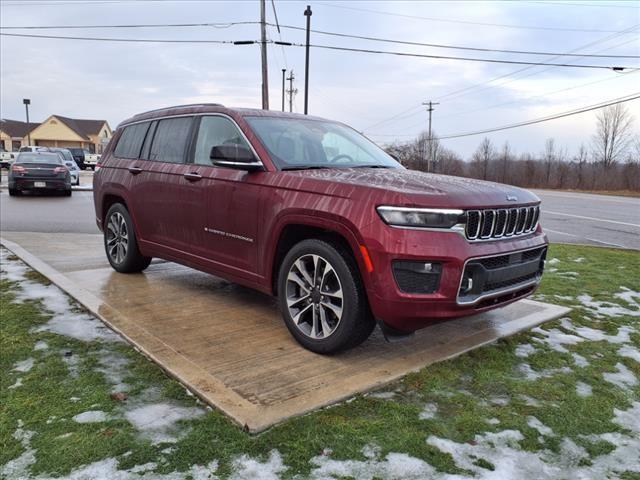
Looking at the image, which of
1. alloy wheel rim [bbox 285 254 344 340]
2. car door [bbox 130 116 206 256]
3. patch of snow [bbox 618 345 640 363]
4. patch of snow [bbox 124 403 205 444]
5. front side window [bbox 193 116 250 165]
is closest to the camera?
patch of snow [bbox 124 403 205 444]

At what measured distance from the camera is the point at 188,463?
2486mm

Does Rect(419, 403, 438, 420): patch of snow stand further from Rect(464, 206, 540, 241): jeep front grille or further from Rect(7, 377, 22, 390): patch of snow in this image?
Rect(7, 377, 22, 390): patch of snow

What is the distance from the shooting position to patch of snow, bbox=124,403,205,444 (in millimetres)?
2727

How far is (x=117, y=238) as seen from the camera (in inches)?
247

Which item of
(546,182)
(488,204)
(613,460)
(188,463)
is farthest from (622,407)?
(546,182)

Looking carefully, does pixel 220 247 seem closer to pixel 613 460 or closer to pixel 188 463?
pixel 188 463

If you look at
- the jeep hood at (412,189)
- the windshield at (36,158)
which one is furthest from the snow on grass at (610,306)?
the windshield at (36,158)

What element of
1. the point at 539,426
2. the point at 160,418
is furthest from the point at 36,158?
the point at 539,426

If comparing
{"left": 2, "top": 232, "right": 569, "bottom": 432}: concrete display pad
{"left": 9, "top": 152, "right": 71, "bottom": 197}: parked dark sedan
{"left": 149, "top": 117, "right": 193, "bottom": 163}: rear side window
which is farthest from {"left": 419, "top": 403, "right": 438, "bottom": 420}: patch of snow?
{"left": 9, "top": 152, "right": 71, "bottom": 197}: parked dark sedan

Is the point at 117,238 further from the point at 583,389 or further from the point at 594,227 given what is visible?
the point at 594,227

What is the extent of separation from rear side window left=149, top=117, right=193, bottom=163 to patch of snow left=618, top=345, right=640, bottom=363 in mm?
4078

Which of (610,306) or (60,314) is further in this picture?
(610,306)

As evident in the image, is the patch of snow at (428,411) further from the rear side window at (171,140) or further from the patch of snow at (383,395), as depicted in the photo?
the rear side window at (171,140)

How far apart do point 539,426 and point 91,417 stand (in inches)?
95.8
